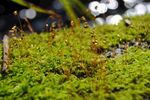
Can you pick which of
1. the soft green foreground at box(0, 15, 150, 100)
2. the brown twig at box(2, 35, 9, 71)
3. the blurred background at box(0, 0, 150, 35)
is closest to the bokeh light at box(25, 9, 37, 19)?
the blurred background at box(0, 0, 150, 35)

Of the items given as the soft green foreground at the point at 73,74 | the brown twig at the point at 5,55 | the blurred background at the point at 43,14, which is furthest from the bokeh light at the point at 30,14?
the brown twig at the point at 5,55

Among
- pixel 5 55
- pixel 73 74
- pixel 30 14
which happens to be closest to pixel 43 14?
pixel 30 14

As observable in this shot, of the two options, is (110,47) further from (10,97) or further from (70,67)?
(10,97)

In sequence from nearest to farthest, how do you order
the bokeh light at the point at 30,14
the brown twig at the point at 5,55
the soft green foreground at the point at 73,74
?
the soft green foreground at the point at 73,74 < the brown twig at the point at 5,55 < the bokeh light at the point at 30,14

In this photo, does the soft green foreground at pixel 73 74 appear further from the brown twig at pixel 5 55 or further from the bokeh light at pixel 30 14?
the bokeh light at pixel 30 14

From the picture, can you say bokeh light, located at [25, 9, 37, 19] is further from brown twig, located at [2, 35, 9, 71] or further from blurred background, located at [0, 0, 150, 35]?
brown twig, located at [2, 35, 9, 71]

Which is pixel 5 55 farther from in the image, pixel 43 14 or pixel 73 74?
pixel 43 14
